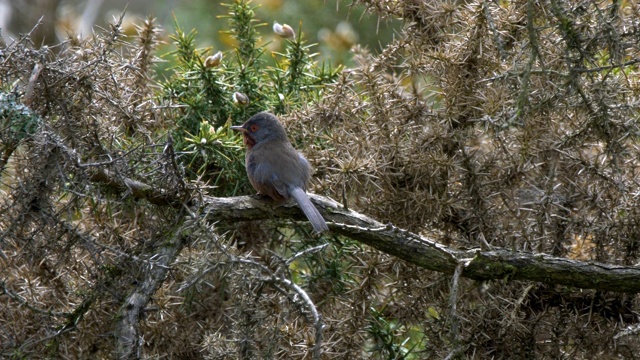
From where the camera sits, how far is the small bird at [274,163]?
416cm

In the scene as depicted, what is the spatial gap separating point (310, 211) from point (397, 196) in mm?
605

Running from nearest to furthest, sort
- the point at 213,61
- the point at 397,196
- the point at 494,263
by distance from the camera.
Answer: the point at 494,263
the point at 397,196
the point at 213,61

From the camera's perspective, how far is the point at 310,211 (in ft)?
12.6

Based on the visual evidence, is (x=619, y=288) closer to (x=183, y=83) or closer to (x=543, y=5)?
(x=543, y=5)

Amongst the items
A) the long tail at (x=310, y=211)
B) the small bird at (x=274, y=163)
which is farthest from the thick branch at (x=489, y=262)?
the small bird at (x=274, y=163)

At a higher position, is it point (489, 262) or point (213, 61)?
point (213, 61)

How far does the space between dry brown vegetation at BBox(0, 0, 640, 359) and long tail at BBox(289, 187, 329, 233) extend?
17 centimetres

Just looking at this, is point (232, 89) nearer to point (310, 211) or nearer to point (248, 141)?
point (248, 141)

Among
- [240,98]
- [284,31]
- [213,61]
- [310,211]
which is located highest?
[284,31]

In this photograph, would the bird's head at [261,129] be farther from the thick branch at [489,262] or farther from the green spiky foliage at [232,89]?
the thick branch at [489,262]

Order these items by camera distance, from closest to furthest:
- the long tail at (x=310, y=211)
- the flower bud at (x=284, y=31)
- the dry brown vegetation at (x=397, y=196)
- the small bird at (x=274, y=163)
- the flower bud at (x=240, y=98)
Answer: the dry brown vegetation at (x=397, y=196) → the long tail at (x=310, y=211) → the small bird at (x=274, y=163) → the flower bud at (x=240, y=98) → the flower bud at (x=284, y=31)

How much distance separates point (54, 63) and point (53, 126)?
29 centimetres

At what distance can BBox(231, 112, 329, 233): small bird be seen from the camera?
4.16m

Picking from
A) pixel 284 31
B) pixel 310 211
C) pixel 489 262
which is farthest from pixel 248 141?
pixel 489 262
